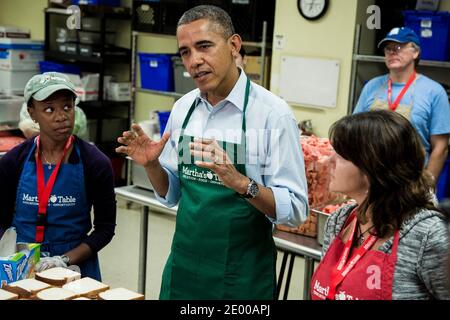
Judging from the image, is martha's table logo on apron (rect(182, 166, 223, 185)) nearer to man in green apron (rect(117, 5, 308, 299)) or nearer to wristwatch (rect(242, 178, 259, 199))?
man in green apron (rect(117, 5, 308, 299))

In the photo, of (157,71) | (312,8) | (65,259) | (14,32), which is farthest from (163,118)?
(65,259)

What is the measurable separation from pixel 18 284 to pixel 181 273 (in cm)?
56

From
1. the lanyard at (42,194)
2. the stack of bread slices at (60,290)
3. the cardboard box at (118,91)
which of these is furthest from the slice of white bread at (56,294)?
the cardboard box at (118,91)

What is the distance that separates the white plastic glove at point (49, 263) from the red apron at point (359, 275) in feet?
2.79

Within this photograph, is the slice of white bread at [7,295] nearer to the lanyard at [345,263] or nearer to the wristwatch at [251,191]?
the wristwatch at [251,191]

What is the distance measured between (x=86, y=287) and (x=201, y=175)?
0.52 meters

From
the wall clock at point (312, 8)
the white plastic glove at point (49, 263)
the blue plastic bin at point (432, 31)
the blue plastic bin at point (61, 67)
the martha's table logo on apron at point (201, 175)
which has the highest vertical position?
the wall clock at point (312, 8)

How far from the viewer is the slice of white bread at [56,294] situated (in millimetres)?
1596

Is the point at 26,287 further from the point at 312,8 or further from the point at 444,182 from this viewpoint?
the point at 312,8

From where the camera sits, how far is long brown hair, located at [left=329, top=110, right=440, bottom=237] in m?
1.52

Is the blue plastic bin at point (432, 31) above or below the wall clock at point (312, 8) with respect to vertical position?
below

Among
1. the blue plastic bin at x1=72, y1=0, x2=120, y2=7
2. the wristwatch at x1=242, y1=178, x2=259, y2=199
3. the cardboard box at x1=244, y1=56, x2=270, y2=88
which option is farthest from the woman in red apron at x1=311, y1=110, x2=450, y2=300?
the blue plastic bin at x1=72, y1=0, x2=120, y2=7

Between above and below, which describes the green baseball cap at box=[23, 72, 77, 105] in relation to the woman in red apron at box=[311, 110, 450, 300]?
above

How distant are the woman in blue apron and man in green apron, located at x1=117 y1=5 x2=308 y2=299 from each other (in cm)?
31
